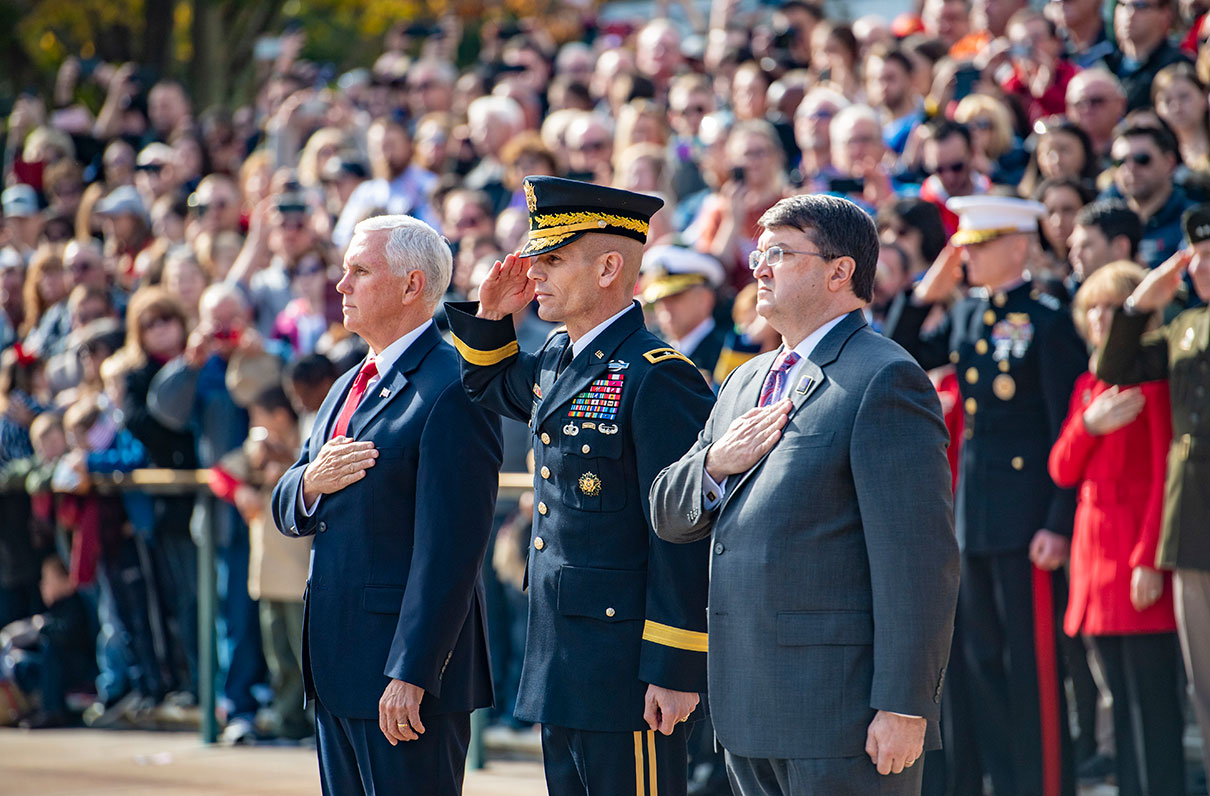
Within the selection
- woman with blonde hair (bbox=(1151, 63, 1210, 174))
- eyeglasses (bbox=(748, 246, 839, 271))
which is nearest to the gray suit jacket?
eyeglasses (bbox=(748, 246, 839, 271))

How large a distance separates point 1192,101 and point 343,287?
4.47m

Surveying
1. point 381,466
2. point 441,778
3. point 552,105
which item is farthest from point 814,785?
point 552,105

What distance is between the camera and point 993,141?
7848 millimetres

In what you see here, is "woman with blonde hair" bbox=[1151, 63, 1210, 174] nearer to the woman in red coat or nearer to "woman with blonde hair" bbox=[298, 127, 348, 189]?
the woman in red coat

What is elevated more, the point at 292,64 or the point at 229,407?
the point at 292,64

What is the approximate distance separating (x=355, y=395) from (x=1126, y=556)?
281 cm

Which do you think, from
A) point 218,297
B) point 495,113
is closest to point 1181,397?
point 218,297

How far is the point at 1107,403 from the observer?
5.55 m

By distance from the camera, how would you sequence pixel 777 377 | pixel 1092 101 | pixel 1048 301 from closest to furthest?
pixel 777 377, pixel 1048 301, pixel 1092 101

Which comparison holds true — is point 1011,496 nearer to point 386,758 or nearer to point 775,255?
point 775,255

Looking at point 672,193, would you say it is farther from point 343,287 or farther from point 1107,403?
point 343,287

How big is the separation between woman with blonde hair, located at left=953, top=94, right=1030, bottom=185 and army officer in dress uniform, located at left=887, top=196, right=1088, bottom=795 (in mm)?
1938

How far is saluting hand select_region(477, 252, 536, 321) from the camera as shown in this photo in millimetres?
4266

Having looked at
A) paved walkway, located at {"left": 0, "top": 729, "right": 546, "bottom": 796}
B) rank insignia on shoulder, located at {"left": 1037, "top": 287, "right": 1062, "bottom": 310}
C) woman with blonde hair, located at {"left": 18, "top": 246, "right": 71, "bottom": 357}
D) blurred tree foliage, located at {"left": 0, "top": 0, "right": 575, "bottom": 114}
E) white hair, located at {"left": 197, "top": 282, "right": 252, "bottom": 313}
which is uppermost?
blurred tree foliage, located at {"left": 0, "top": 0, "right": 575, "bottom": 114}
